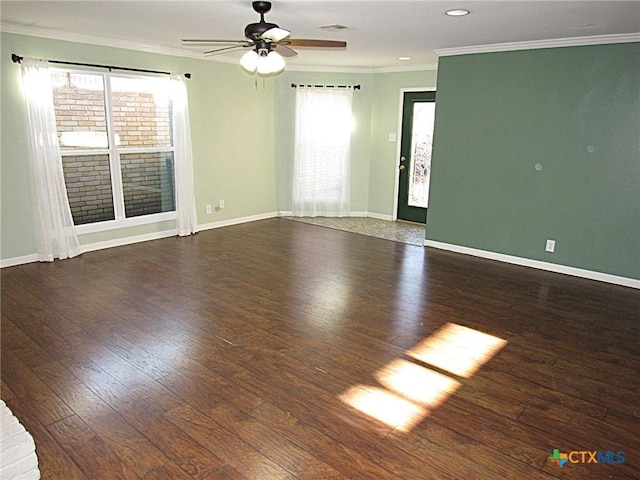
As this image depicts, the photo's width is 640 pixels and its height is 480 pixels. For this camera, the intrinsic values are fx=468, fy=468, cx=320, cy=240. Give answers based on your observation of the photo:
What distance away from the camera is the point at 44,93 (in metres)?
4.77

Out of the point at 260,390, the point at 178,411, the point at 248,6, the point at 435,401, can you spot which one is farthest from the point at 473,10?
the point at 178,411

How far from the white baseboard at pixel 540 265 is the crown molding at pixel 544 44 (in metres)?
2.22

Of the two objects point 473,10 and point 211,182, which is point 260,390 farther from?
point 211,182

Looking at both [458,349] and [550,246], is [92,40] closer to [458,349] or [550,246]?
[458,349]

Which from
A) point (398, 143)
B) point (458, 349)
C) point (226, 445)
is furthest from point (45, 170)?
point (398, 143)

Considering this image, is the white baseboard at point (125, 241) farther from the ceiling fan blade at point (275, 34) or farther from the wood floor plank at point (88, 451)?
the ceiling fan blade at point (275, 34)

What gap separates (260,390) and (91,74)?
4.25 m

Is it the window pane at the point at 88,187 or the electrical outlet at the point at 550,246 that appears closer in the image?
the electrical outlet at the point at 550,246

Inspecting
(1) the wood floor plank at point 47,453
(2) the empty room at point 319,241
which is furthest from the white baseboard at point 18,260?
(1) the wood floor plank at point 47,453

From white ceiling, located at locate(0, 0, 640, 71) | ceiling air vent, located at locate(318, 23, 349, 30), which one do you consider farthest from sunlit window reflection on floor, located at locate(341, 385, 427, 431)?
ceiling air vent, located at locate(318, 23, 349, 30)

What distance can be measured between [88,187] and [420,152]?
4571mm

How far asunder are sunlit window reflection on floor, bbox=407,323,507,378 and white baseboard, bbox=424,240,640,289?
6.64 feet

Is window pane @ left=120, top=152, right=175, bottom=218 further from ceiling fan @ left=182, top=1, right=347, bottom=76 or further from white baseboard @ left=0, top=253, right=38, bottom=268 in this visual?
ceiling fan @ left=182, top=1, right=347, bottom=76

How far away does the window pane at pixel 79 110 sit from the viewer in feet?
16.4
